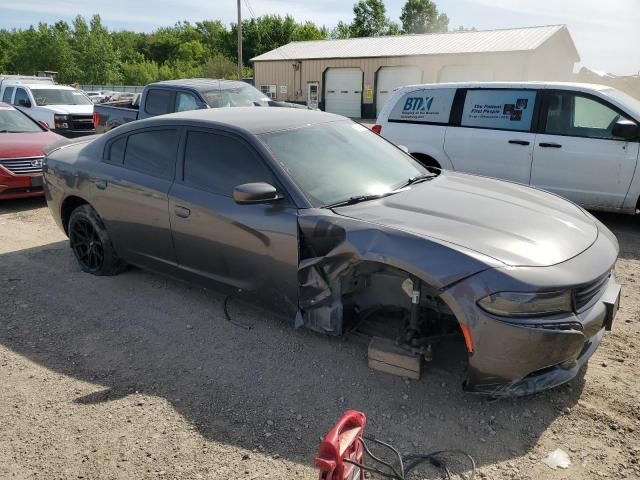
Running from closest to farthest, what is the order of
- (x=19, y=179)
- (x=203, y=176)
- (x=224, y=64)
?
(x=203, y=176)
(x=19, y=179)
(x=224, y=64)

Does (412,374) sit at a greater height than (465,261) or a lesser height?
lesser

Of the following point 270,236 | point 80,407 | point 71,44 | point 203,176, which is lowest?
point 80,407

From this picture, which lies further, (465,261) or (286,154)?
(286,154)

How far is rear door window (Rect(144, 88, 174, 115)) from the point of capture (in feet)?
31.1

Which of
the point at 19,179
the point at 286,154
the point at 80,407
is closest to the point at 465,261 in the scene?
the point at 286,154

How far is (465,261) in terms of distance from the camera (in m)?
2.66

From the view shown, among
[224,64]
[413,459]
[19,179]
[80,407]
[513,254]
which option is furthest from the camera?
[224,64]

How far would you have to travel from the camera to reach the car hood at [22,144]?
7629 mm

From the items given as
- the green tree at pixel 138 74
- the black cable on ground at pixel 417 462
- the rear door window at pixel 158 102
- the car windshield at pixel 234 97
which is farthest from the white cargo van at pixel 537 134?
the green tree at pixel 138 74

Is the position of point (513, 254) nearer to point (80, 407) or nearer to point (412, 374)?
point (412, 374)

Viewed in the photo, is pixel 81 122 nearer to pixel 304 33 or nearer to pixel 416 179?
pixel 416 179

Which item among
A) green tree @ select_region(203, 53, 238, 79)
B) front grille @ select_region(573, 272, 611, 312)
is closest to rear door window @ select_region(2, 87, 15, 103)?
front grille @ select_region(573, 272, 611, 312)

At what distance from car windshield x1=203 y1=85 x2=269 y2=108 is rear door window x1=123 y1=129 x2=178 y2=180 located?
5.00 metres

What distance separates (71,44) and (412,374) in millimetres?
71161
